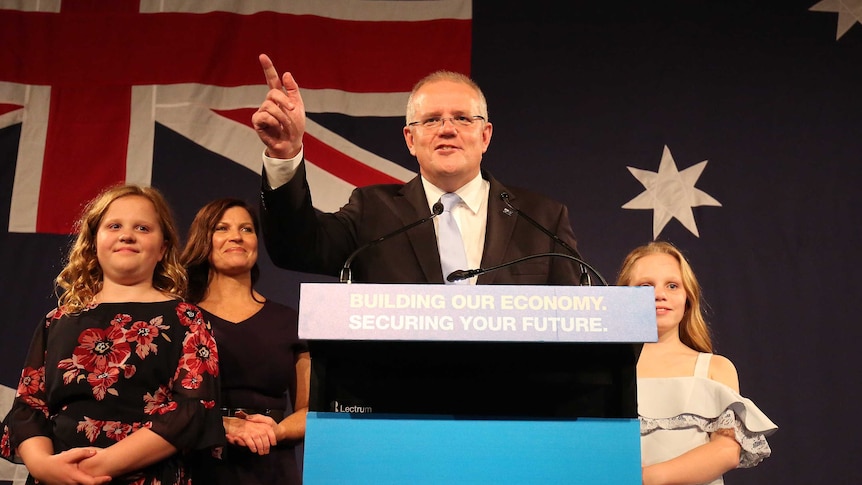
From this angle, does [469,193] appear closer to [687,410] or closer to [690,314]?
[687,410]

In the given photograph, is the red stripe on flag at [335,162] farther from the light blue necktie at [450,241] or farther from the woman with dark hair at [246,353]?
the light blue necktie at [450,241]

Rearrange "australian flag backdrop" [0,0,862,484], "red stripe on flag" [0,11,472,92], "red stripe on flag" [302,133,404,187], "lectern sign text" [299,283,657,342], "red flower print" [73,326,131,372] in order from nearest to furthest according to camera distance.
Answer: "lectern sign text" [299,283,657,342] → "red flower print" [73,326,131,372] → "australian flag backdrop" [0,0,862,484] → "red stripe on flag" [302,133,404,187] → "red stripe on flag" [0,11,472,92]

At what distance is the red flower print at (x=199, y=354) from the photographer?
2307 mm

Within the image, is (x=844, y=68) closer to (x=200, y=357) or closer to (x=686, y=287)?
(x=686, y=287)

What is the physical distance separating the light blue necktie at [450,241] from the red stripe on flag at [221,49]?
187 centimetres

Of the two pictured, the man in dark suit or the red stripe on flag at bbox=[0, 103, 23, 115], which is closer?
the man in dark suit

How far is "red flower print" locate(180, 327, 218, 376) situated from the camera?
2307mm

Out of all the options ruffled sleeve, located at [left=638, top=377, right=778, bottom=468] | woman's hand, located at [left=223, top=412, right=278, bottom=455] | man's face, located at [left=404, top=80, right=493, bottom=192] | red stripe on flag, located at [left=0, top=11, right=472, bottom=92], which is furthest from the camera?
red stripe on flag, located at [left=0, top=11, right=472, bottom=92]

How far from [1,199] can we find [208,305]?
159 cm

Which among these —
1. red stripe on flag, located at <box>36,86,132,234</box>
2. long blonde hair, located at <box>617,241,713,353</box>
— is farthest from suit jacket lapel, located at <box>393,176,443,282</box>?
red stripe on flag, located at <box>36,86,132,234</box>

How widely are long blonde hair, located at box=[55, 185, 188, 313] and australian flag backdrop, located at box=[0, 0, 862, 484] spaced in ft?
3.74

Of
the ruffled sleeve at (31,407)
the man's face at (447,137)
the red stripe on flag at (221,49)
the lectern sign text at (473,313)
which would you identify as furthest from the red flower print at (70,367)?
the red stripe on flag at (221,49)

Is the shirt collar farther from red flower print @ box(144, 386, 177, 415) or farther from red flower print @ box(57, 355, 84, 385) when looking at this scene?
red flower print @ box(57, 355, 84, 385)

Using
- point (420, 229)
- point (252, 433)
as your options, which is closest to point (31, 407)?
point (252, 433)
